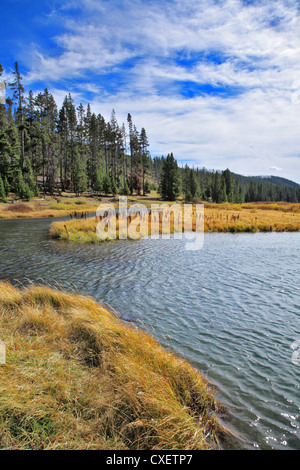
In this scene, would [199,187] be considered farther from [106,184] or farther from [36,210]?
[36,210]

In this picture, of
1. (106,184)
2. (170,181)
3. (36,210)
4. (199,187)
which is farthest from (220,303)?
(199,187)

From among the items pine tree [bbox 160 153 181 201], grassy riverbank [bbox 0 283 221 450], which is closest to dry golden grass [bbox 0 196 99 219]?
pine tree [bbox 160 153 181 201]

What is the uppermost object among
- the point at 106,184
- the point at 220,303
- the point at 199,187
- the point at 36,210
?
the point at 199,187

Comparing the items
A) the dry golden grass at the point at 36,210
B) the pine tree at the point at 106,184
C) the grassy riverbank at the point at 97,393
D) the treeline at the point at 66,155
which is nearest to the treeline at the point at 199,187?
the treeline at the point at 66,155

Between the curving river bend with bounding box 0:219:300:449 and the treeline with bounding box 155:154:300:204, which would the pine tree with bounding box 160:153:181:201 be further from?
the curving river bend with bounding box 0:219:300:449

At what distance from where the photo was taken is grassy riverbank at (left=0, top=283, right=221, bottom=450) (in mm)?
2816

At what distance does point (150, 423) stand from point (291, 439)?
6.46 ft

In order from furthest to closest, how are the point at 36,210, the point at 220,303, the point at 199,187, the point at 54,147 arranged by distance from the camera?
the point at 199,187 < the point at 54,147 < the point at 36,210 < the point at 220,303

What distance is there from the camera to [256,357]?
17.2ft

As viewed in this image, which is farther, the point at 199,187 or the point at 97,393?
the point at 199,187

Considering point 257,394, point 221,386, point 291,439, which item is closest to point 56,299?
point 221,386

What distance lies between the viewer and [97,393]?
346 centimetres

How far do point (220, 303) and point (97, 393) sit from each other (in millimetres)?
5287

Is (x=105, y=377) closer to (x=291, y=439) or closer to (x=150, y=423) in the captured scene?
(x=150, y=423)
